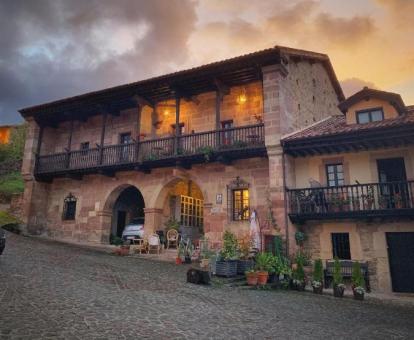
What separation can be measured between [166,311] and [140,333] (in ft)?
5.10

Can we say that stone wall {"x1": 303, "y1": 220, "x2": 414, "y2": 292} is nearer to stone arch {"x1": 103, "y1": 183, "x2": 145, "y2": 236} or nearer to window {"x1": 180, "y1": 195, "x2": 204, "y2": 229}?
window {"x1": 180, "y1": 195, "x2": 204, "y2": 229}

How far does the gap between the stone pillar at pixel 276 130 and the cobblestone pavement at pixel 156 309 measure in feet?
12.2

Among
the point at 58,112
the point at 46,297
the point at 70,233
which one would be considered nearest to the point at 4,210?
the point at 70,233

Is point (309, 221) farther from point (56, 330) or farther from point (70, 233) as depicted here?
point (70, 233)

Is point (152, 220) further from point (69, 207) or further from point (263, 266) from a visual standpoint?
point (263, 266)

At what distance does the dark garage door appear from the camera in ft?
41.3

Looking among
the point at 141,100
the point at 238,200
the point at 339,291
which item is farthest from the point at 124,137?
the point at 339,291

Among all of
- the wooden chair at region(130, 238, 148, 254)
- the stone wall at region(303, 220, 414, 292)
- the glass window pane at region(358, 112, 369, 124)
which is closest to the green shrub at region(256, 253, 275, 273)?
the stone wall at region(303, 220, 414, 292)

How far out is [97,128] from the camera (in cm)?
2069

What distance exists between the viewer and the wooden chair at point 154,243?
52.1 ft

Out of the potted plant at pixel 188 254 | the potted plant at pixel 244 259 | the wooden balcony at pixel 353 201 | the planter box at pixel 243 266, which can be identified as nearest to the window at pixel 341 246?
the wooden balcony at pixel 353 201

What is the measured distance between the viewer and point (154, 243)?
1584cm

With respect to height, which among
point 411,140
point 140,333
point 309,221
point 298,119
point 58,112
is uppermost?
point 58,112

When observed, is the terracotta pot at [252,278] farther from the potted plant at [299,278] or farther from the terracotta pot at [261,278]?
the potted plant at [299,278]
